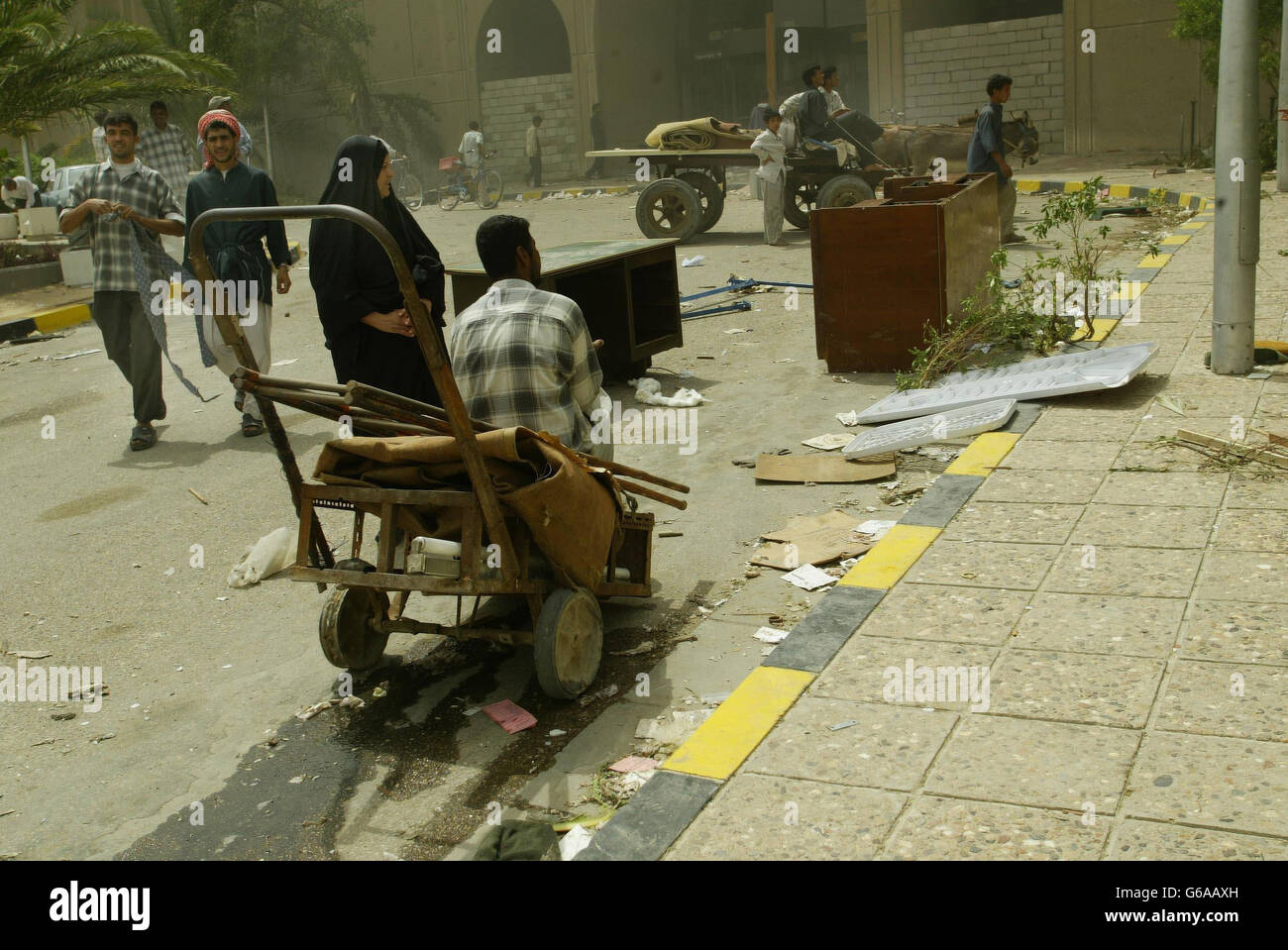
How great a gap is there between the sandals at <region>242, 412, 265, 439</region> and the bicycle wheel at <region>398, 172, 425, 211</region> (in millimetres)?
21385

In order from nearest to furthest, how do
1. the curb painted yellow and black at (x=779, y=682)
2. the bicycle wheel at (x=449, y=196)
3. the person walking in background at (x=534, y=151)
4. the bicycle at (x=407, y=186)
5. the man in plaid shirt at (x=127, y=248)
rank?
the curb painted yellow and black at (x=779, y=682)
the man in plaid shirt at (x=127, y=248)
the bicycle wheel at (x=449, y=196)
the bicycle at (x=407, y=186)
the person walking in background at (x=534, y=151)

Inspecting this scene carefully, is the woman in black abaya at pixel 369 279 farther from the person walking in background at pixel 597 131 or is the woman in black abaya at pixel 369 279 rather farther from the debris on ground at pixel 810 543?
the person walking in background at pixel 597 131

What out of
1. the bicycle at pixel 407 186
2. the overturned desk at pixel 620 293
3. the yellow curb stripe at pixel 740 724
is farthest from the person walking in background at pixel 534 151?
the yellow curb stripe at pixel 740 724

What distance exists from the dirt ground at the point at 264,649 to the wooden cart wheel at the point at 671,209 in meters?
6.05

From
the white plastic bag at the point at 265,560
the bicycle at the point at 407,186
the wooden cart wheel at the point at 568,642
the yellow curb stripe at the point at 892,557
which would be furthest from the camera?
the bicycle at the point at 407,186

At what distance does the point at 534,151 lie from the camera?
96.6ft

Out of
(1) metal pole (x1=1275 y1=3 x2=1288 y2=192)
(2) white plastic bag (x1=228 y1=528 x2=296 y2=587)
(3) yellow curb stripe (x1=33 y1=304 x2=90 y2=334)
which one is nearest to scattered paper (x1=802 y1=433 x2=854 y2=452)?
(2) white plastic bag (x1=228 y1=528 x2=296 y2=587)

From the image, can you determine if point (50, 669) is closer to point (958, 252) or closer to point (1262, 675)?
point (1262, 675)

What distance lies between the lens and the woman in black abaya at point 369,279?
5.29 m

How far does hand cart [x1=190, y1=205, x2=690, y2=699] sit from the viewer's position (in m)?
3.56

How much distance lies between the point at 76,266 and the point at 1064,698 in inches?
567

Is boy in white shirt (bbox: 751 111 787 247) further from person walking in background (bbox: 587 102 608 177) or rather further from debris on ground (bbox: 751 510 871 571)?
person walking in background (bbox: 587 102 608 177)

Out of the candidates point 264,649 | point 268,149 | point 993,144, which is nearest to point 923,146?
point 993,144

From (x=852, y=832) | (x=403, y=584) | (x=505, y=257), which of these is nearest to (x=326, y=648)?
(x=403, y=584)
